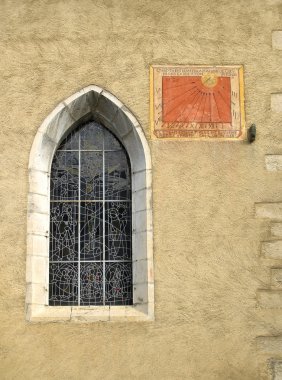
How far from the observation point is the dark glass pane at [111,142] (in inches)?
297

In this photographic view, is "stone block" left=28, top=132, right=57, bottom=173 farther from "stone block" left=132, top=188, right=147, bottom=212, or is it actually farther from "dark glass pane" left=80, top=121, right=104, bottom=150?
"stone block" left=132, top=188, right=147, bottom=212

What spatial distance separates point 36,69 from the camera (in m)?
7.34

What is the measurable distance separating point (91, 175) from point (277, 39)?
2.44 meters

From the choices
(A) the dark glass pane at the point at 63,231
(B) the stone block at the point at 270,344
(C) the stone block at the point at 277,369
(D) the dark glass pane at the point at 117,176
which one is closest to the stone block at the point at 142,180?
(D) the dark glass pane at the point at 117,176

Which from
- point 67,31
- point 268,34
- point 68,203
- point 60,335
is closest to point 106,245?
point 68,203

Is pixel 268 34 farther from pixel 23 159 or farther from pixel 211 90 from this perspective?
pixel 23 159

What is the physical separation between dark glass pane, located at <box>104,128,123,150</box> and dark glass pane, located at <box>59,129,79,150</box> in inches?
12.1

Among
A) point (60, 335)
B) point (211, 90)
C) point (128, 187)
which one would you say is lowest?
point (60, 335)

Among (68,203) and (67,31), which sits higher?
(67,31)

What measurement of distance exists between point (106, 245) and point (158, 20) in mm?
2429

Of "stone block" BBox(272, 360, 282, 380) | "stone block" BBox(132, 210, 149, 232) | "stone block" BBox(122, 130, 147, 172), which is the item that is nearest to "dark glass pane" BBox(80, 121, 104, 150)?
"stone block" BBox(122, 130, 147, 172)

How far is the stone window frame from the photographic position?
6855 millimetres

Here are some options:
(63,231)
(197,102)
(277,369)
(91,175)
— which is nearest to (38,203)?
(63,231)

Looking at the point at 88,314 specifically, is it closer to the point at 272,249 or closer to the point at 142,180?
the point at 142,180
